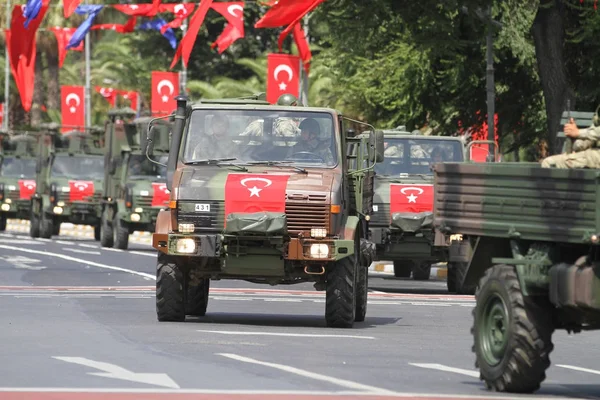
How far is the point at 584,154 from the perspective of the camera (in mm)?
12961

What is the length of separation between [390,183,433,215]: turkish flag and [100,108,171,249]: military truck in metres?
13.1

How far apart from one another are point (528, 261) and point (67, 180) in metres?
35.0

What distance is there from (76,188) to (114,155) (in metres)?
4.61

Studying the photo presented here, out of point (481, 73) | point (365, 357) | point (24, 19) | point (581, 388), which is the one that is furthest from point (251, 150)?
point (24, 19)

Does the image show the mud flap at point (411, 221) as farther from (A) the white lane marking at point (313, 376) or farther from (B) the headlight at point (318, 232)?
(A) the white lane marking at point (313, 376)

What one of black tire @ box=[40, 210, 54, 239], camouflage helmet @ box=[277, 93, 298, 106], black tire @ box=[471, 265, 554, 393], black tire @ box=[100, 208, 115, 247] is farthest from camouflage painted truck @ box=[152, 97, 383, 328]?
black tire @ box=[40, 210, 54, 239]

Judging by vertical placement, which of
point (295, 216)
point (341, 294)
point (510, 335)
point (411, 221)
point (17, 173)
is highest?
point (17, 173)

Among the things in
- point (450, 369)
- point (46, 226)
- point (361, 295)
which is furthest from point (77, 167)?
point (450, 369)

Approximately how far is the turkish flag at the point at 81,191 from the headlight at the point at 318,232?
27.6 metres

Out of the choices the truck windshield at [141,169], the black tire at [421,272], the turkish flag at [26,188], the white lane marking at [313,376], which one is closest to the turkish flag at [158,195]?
the truck windshield at [141,169]

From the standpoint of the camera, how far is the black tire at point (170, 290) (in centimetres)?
1948

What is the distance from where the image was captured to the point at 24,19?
141ft

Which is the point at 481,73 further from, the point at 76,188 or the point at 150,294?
the point at 150,294

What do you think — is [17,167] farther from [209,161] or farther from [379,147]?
[209,161]
